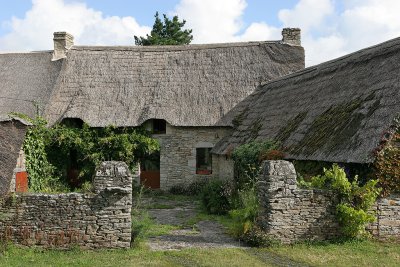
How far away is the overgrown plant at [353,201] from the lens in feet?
30.6

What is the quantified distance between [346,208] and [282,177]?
1.43 meters

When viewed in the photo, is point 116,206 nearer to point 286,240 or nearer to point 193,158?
point 286,240

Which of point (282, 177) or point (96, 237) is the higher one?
point (282, 177)

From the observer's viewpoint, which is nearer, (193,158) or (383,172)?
(383,172)

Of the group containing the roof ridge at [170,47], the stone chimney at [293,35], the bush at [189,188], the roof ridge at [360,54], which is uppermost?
the stone chimney at [293,35]

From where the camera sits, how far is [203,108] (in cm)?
1973

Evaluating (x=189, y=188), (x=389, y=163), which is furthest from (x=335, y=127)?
(x=189, y=188)

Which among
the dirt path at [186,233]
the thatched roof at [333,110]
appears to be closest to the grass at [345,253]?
the dirt path at [186,233]

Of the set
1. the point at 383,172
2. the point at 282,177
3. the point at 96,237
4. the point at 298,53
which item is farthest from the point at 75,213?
the point at 298,53

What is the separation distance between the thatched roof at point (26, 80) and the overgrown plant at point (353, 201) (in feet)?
47.5

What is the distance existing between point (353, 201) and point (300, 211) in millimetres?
1109

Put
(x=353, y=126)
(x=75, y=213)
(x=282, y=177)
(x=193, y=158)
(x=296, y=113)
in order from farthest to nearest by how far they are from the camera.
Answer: (x=193, y=158) < (x=296, y=113) < (x=353, y=126) < (x=282, y=177) < (x=75, y=213)

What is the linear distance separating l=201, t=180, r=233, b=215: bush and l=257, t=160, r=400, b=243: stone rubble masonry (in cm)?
386

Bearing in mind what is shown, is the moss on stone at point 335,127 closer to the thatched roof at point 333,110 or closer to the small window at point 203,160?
the thatched roof at point 333,110
